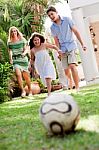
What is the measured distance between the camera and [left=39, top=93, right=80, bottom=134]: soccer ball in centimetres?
395

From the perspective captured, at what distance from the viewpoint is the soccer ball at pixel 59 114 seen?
395 cm

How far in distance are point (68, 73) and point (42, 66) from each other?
0.61 m

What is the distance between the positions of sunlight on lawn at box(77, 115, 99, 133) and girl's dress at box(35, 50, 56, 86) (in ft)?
14.9

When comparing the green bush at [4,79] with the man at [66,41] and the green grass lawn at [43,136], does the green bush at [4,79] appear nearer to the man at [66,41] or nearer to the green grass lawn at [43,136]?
the man at [66,41]

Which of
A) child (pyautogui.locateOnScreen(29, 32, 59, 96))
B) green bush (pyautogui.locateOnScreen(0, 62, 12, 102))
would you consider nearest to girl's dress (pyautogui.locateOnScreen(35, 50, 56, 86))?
child (pyautogui.locateOnScreen(29, 32, 59, 96))

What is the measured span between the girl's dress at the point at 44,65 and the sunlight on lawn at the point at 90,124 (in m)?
4.54

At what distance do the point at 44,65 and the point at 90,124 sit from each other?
17.2 feet

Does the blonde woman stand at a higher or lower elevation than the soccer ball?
higher

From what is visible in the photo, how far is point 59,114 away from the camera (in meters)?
3.95

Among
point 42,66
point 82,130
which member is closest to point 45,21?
point 42,66

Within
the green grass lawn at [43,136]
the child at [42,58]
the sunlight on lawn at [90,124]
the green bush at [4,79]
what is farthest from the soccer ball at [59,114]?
the green bush at [4,79]

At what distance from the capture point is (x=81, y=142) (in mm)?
3652

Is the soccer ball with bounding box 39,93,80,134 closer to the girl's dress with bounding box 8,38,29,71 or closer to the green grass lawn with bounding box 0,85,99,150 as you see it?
the green grass lawn with bounding box 0,85,99,150

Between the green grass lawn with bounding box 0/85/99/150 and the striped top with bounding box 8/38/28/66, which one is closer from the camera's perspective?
the green grass lawn with bounding box 0/85/99/150
